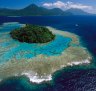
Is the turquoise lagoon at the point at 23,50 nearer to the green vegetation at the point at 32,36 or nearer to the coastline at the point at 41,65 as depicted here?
the coastline at the point at 41,65

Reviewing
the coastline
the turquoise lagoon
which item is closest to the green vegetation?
the turquoise lagoon

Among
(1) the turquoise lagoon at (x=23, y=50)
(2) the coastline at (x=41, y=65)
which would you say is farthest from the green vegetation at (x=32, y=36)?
(2) the coastline at (x=41, y=65)

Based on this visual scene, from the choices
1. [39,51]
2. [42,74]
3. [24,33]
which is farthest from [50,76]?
[24,33]

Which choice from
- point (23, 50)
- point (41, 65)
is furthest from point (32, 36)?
point (41, 65)

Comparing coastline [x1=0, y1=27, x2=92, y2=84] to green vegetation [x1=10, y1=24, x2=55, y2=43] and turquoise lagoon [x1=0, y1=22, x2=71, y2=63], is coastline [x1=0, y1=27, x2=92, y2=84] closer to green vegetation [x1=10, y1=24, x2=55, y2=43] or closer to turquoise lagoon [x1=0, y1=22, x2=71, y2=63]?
turquoise lagoon [x1=0, y1=22, x2=71, y2=63]

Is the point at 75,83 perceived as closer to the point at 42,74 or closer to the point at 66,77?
the point at 66,77

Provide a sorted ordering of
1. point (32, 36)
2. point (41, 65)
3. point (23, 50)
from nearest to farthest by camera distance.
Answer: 1. point (41, 65)
2. point (23, 50)
3. point (32, 36)

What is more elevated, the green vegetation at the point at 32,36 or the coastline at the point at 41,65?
the green vegetation at the point at 32,36

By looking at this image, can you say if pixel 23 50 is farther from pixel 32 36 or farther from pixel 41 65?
pixel 41 65

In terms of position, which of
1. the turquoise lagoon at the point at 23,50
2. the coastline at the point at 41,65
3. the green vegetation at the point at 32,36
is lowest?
the coastline at the point at 41,65
